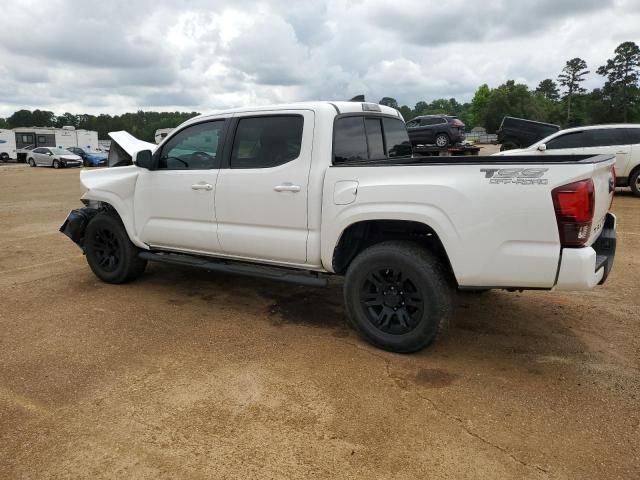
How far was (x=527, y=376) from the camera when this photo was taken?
348 centimetres

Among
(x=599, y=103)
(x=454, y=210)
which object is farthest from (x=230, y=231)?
(x=599, y=103)

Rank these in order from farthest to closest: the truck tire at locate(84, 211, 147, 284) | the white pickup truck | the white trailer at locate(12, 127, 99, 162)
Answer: the white trailer at locate(12, 127, 99, 162)
the truck tire at locate(84, 211, 147, 284)
the white pickup truck

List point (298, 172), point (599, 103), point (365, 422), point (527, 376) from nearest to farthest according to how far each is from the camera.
Answer: point (365, 422), point (527, 376), point (298, 172), point (599, 103)

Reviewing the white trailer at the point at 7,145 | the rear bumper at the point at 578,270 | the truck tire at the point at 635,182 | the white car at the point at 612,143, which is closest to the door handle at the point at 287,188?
the rear bumper at the point at 578,270

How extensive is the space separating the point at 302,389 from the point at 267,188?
1.71 m

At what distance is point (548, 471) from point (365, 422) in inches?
37.9

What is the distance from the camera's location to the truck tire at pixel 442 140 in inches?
755

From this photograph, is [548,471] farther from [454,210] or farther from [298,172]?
[298,172]

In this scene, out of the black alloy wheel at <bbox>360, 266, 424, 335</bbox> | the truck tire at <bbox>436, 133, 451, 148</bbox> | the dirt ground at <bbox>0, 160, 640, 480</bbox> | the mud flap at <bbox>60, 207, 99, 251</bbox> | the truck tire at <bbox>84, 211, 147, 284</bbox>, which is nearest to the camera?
the dirt ground at <bbox>0, 160, 640, 480</bbox>

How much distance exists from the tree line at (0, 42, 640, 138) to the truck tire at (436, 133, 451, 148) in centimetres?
3659

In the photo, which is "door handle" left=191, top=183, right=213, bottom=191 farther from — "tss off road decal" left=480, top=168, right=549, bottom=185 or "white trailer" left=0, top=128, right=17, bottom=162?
"white trailer" left=0, top=128, right=17, bottom=162

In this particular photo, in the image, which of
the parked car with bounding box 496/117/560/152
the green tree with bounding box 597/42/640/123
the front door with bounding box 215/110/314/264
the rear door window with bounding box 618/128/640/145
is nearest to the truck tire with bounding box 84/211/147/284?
the front door with bounding box 215/110/314/264

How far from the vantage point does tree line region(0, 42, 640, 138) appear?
73.1 m

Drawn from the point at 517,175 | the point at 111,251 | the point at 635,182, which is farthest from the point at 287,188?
the point at 635,182
